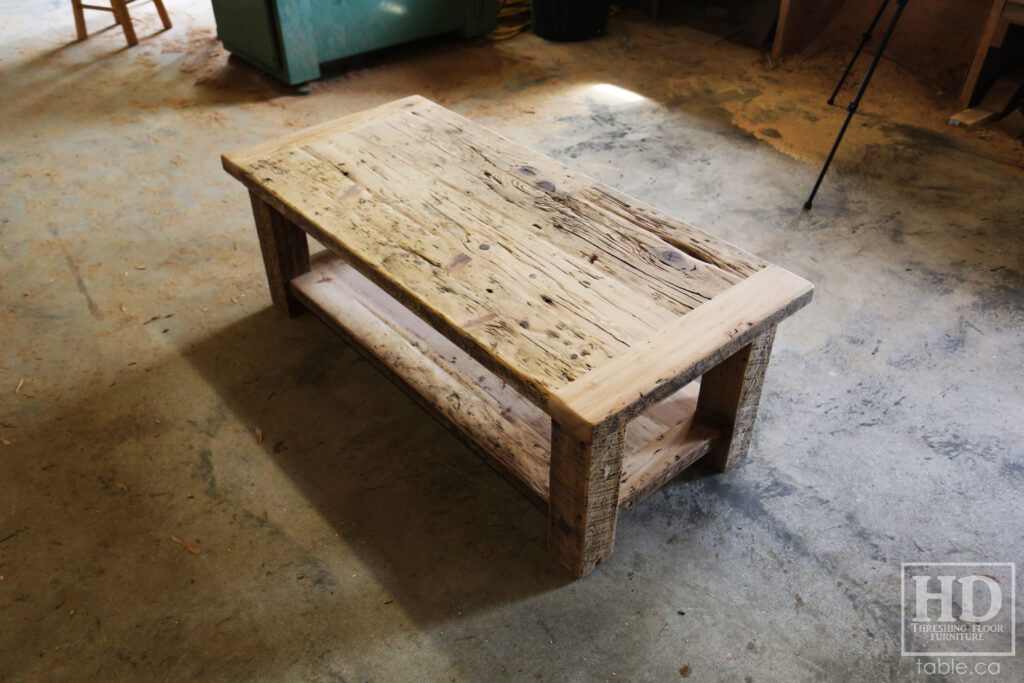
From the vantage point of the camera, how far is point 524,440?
2.07 m

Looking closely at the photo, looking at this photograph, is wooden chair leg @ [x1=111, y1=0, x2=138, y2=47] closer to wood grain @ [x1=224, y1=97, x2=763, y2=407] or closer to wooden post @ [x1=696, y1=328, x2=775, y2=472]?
wood grain @ [x1=224, y1=97, x2=763, y2=407]

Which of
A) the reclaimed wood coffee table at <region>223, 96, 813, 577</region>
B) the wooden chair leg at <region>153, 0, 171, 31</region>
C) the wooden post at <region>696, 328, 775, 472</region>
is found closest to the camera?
the reclaimed wood coffee table at <region>223, 96, 813, 577</region>

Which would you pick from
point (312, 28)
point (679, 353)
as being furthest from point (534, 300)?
point (312, 28)

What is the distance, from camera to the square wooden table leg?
252 cm

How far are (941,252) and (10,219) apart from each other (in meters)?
3.58

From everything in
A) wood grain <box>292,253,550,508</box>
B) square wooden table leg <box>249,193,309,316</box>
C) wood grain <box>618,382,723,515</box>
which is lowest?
wood grain <box>618,382,723,515</box>

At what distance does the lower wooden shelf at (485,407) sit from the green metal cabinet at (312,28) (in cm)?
206

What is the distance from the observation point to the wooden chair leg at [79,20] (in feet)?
15.3

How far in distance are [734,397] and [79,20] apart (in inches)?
179

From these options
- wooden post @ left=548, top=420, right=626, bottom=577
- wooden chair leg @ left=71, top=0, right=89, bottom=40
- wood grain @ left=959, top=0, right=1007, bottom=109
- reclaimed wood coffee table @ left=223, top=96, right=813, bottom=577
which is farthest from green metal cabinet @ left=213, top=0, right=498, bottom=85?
wooden post @ left=548, top=420, right=626, bottom=577

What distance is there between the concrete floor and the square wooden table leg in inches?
3.6

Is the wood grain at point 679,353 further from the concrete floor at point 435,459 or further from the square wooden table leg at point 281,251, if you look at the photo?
the square wooden table leg at point 281,251

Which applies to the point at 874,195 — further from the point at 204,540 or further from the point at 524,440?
the point at 204,540

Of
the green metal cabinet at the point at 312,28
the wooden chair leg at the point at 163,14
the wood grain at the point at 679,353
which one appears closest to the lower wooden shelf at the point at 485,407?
the wood grain at the point at 679,353
